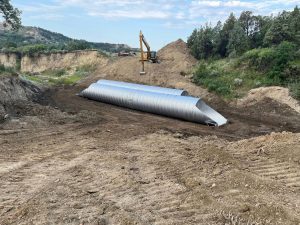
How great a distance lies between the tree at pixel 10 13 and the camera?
33.2m

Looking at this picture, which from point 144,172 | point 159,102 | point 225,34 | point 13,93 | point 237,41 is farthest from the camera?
point 225,34

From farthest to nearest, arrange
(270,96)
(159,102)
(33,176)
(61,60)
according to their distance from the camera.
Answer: (61,60)
(270,96)
(159,102)
(33,176)

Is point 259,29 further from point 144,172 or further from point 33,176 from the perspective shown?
point 33,176

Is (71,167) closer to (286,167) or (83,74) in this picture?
(286,167)

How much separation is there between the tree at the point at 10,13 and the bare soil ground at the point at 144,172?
14.7 meters

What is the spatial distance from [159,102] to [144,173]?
10.9 meters

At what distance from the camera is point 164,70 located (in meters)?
37.6

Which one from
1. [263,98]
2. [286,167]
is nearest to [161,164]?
[286,167]

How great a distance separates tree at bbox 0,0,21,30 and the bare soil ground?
14708 millimetres

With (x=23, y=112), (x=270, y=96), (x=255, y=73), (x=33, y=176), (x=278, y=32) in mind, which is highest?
(x=278, y=32)

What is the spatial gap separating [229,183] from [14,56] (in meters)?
64.4

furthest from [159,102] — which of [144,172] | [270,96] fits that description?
[144,172]

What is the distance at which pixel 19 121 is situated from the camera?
809 inches

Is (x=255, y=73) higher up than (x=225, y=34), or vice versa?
(x=225, y=34)
